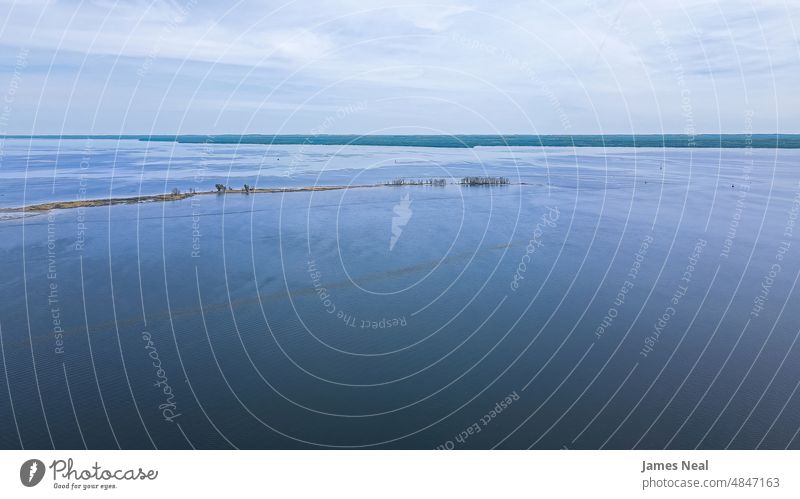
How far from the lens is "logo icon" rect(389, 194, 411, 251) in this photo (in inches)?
818

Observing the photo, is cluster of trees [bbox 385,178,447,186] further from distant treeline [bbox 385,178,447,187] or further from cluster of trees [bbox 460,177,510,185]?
cluster of trees [bbox 460,177,510,185]

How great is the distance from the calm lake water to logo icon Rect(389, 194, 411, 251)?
0.27 m

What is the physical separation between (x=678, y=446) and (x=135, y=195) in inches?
1145

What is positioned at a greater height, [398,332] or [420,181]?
[420,181]

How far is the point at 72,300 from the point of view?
1317cm

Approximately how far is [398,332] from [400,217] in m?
13.8

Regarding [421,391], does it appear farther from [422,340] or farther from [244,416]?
[244,416]

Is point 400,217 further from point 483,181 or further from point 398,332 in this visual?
point 483,181
